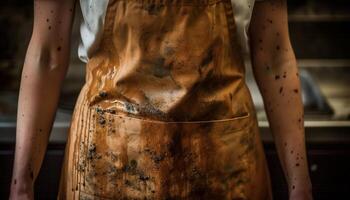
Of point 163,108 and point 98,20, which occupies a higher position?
point 98,20

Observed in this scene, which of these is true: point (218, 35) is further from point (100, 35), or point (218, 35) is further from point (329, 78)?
point (329, 78)

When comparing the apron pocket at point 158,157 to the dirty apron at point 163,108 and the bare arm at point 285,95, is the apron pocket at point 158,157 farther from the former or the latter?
the bare arm at point 285,95

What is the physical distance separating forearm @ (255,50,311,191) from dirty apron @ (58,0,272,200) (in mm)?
126

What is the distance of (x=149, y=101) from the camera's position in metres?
1.13

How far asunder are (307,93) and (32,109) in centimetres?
172

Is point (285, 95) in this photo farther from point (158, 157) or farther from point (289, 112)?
point (158, 157)

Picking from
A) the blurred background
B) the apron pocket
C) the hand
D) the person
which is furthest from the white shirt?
the blurred background

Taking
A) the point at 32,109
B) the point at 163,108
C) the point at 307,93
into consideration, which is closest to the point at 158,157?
the point at 163,108

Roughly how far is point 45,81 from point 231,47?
0.39 metres

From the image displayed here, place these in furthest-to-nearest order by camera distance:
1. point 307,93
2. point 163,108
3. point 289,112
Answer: point 307,93 → point 289,112 → point 163,108

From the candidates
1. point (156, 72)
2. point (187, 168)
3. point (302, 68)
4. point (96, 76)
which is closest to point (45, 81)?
point (96, 76)

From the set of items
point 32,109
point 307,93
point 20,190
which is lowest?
point 20,190

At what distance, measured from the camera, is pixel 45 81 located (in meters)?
1.18

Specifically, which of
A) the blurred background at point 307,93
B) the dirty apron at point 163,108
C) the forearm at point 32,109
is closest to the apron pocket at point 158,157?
the dirty apron at point 163,108
